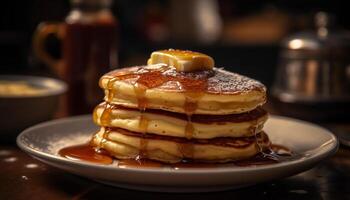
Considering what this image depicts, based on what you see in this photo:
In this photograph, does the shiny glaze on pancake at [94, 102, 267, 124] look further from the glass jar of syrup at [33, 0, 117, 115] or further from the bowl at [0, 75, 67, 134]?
the glass jar of syrup at [33, 0, 117, 115]

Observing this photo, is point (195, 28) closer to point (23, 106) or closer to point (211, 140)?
point (23, 106)

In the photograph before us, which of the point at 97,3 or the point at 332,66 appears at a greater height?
the point at 97,3

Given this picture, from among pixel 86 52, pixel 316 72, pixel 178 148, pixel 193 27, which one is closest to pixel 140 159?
pixel 178 148

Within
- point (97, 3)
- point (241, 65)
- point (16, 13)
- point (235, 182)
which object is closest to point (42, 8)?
point (16, 13)

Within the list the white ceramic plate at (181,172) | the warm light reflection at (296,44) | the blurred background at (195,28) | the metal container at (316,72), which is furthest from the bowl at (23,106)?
the blurred background at (195,28)

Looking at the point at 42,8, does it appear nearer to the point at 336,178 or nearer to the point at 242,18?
the point at 242,18

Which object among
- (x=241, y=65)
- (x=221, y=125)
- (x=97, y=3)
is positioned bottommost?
(x=241, y=65)

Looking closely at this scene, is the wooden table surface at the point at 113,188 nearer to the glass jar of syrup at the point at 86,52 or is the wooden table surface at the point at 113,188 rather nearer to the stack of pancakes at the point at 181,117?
the stack of pancakes at the point at 181,117

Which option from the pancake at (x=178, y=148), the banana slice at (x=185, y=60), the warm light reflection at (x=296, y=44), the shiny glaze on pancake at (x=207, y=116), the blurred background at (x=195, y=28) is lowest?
the blurred background at (x=195, y=28)
